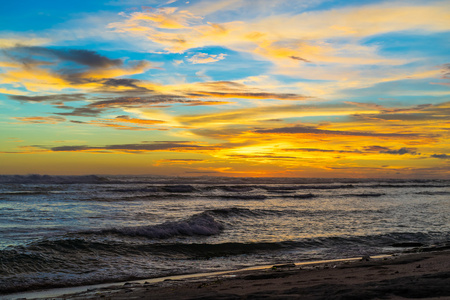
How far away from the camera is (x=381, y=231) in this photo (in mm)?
16000

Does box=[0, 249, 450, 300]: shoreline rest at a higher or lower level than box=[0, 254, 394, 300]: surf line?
higher

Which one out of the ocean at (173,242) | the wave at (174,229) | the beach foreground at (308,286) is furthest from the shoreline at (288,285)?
the wave at (174,229)

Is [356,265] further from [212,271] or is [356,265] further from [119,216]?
[119,216]

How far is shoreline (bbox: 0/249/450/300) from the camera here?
5.36m

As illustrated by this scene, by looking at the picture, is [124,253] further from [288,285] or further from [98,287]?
[288,285]

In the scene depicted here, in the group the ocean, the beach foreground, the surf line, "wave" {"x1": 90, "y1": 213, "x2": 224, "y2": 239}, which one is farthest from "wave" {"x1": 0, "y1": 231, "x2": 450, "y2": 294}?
the beach foreground

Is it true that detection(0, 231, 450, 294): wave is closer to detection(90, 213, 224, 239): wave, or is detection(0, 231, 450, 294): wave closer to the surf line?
the surf line

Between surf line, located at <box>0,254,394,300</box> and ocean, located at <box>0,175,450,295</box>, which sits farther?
ocean, located at <box>0,175,450,295</box>

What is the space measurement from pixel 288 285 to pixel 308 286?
45cm

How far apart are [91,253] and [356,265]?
8.22 metres

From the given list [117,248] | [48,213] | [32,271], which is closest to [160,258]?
[117,248]

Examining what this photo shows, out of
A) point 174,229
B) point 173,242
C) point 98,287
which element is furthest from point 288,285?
point 174,229

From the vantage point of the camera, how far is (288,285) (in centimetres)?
648

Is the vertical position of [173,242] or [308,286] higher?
[308,286]
